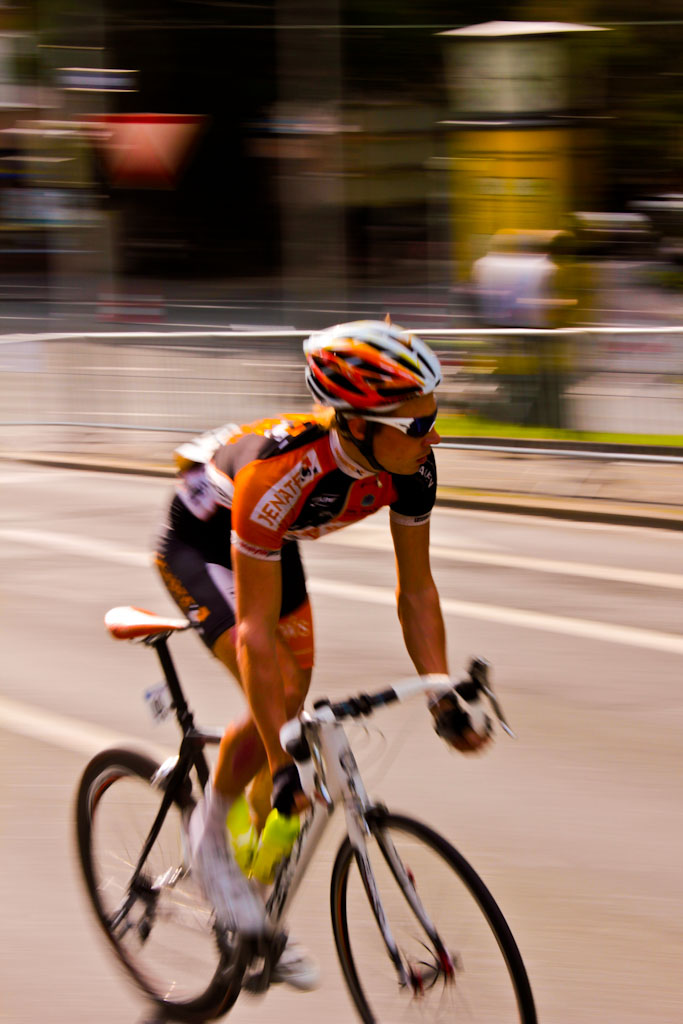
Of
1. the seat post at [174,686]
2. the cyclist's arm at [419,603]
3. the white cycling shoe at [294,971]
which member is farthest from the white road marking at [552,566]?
the white cycling shoe at [294,971]

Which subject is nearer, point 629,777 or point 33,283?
point 629,777

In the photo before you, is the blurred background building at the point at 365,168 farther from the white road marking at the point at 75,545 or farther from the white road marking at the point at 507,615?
the white road marking at the point at 75,545

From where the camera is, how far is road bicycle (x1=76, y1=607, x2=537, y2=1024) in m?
2.93

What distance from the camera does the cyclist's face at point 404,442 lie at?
301cm

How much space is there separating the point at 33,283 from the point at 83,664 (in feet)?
Answer: 99.0

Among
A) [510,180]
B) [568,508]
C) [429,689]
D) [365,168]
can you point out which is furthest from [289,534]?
[365,168]

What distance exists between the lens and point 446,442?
1279 cm

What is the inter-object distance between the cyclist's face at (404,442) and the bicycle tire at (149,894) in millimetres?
1092


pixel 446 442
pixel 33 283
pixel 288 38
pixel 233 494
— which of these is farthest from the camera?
pixel 33 283

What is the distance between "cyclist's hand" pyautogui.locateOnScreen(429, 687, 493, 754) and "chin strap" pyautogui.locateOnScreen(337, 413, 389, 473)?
0.58 meters

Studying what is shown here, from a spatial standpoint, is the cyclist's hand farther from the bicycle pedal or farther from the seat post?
the seat post

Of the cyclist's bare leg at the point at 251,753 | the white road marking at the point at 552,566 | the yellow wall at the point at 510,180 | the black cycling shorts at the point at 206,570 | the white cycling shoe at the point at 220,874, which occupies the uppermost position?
the black cycling shorts at the point at 206,570

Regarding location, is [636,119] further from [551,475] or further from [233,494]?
[233,494]

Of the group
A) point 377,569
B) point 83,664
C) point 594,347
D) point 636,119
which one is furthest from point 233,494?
point 636,119
